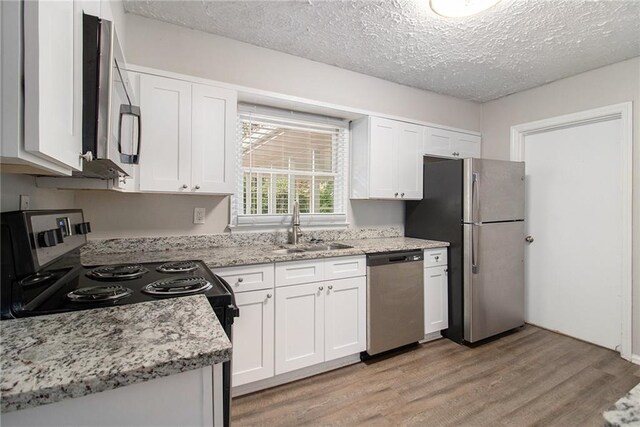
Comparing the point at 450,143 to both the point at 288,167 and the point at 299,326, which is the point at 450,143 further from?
the point at 299,326

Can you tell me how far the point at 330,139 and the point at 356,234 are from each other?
983 millimetres

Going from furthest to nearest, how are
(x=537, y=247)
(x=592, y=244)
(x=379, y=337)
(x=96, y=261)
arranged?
1. (x=537, y=247)
2. (x=592, y=244)
3. (x=379, y=337)
4. (x=96, y=261)

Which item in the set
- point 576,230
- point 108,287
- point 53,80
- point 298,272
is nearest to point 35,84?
point 53,80

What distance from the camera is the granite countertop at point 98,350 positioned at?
0.58 metres

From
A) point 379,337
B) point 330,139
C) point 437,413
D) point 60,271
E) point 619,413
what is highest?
point 330,139

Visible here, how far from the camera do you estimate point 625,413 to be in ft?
1.73

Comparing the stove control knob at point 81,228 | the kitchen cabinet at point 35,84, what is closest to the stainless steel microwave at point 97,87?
the kitchen cabinet at point 35,84

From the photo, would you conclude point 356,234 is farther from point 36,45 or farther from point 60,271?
point 36,45

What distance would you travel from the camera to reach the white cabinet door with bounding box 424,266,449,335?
2.73 m

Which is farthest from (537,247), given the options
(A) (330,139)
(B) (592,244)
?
(A) (330,139)

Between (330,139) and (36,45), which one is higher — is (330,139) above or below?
above

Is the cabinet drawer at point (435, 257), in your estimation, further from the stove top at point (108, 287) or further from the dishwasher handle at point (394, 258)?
the stove top at point (108, 287)

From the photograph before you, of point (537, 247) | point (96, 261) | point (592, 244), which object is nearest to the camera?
point (96, 261)

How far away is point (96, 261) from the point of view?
183 centimetres
